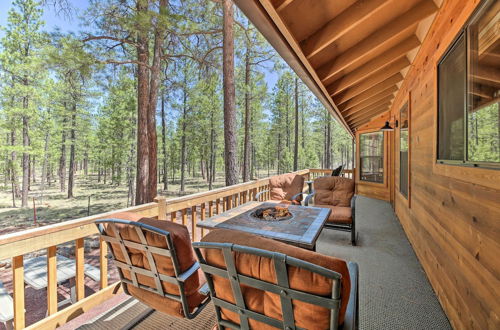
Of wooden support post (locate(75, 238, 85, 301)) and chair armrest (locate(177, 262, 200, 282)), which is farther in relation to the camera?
wooden support post (locate(75, 238, 85, 301))

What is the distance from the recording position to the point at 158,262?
145 cm

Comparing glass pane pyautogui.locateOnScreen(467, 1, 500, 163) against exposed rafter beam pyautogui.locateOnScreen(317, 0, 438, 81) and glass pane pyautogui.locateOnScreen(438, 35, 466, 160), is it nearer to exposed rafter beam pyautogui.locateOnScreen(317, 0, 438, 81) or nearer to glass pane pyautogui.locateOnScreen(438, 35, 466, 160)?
glass pane pyautogui.locateOnScreen(438, 35, 466, 160)

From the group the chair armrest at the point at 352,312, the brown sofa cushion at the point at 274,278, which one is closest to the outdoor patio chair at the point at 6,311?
the brown sofa cushion at the point at 274,278

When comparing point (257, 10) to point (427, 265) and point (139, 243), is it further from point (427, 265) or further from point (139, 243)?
point (427, 265)

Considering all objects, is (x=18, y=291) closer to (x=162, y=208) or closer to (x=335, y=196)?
(x=162, y=208)

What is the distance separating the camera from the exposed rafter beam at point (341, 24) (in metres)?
1.83

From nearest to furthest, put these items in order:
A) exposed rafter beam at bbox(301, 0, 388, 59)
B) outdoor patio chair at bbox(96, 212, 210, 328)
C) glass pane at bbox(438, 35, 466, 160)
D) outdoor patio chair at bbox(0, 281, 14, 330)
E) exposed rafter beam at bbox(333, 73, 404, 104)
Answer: outdoor patio chair at bbox(96, 212, 210, 328), glass pane at bbox(438, 35, 466, 160), exposed rafter beam at bbox(301, 0, 388, 59), outdoor patio chair at bbox(0, 281, 14, 330), exposed rafter beam at bbox(333, 73, 404, 104)

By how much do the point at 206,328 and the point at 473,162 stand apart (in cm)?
240

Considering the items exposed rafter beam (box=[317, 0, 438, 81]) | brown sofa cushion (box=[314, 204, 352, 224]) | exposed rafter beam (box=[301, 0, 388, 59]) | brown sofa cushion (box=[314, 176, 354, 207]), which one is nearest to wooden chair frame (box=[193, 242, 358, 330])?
exposed rafter beam (box=[301, 0, 388, 59])

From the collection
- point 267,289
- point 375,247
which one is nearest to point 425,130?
point 375,247

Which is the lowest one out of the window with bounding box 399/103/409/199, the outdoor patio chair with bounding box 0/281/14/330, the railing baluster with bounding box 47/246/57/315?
the outdoor patio chair with bounding box 0/281/14/330

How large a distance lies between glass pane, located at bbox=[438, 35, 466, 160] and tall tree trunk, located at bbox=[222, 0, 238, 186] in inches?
168

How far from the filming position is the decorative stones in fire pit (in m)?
2.50

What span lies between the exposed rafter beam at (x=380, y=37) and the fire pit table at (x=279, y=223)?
173 cm
